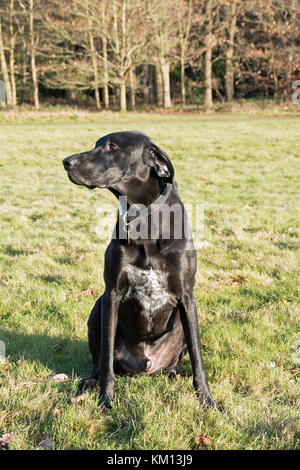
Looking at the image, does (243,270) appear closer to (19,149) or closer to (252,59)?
(19,149)

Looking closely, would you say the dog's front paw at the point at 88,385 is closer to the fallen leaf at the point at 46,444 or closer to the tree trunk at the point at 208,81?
the fallen leaf at the point at 46,444

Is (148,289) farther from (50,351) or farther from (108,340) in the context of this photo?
(50,351)

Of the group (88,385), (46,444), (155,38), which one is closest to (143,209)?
(88,385)

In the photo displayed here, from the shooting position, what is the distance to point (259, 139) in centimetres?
1636

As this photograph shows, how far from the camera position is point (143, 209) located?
318 centimetres

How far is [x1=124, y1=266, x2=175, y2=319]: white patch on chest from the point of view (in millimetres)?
3125

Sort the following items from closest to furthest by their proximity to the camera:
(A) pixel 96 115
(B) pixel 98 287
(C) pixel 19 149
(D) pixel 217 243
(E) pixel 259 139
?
Answer: (B) pixel 98 287 → (D) pixel 217 243 → (C) pixel 19 149 → (E) pixel 259 139 → (A) pixel 96 115

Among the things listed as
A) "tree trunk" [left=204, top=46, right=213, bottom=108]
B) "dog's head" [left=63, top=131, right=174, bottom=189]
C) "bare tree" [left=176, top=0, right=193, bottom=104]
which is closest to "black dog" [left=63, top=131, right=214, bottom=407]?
"dog's head" [left=63, top=131, right=174, bottom=189]

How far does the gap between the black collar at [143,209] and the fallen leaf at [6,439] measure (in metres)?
1.47

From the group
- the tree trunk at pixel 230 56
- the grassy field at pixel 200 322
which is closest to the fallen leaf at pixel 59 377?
the grassy field at pixel 200 322

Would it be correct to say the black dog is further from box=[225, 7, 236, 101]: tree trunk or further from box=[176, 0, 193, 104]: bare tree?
box=[225, 7, 236, 101]: tree trunk
